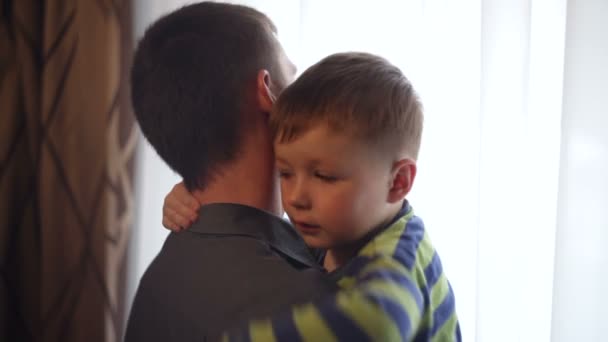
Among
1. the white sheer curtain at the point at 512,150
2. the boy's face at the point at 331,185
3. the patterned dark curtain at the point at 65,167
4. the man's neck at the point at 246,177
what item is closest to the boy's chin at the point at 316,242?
the boy's face at the point at 331,185

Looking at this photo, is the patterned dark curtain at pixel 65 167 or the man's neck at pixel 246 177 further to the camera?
the patterned dark curtain at pixel 65 167

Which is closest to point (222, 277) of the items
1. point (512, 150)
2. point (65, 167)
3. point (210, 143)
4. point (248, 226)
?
point (248, 226)

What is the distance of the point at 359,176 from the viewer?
820 millimetres

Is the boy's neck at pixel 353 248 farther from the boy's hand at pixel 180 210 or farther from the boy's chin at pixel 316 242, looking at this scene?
the boy's hand at pixel 180 210

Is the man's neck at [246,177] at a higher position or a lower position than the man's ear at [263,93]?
lower

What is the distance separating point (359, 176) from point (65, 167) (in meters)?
1.04

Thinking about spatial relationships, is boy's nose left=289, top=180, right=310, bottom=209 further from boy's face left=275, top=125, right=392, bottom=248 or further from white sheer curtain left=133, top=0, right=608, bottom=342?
white sheer curtain left=133, top=0, right=608, bottom=342

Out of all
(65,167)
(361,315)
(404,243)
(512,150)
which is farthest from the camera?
(65,167)

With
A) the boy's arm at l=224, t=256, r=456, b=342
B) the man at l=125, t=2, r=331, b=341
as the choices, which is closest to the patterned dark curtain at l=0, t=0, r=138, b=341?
the man at l=125, t=2, r=331, b=341

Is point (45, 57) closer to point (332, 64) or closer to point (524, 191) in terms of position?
point (332, 64)

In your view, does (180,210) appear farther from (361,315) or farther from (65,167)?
(65,167)

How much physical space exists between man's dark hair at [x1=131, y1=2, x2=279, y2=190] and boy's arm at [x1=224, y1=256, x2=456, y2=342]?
0.29 metres

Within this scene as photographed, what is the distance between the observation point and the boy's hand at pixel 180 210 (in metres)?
0.92

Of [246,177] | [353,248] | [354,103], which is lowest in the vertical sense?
[353,248]
